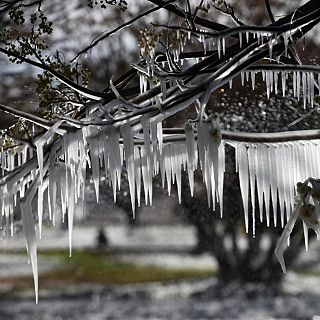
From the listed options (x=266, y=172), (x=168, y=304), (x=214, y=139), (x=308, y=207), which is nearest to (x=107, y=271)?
(x=168, y=304)

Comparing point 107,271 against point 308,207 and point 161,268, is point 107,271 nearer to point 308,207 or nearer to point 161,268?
point 161,268

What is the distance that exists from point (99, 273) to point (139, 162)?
4.93 meters

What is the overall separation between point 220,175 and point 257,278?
5073mm

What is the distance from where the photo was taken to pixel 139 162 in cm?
212

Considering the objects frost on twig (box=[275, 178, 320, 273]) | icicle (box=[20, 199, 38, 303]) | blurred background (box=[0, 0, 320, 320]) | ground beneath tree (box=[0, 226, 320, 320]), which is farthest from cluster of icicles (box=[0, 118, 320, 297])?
ground beneath tree (box=[0, 226, 320, 320])

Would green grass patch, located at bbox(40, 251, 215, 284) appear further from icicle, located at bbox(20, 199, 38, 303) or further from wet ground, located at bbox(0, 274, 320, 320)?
icicle, located at bbox(20, 199, 38, 303)

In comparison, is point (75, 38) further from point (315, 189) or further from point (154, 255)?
point (315, 189)

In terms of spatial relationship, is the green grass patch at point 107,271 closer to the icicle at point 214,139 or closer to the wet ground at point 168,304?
the wet ground at point 168,304

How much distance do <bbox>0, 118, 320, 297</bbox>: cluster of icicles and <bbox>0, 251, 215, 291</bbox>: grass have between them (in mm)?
4563

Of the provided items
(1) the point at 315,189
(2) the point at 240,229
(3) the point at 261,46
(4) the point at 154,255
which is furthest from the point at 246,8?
(1) the point at 315,189

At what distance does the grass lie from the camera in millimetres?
6809

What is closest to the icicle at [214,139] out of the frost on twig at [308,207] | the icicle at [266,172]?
the frost on twig at [308,207]

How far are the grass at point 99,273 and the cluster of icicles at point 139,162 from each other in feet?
15.0

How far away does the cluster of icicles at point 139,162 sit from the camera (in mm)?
1810
